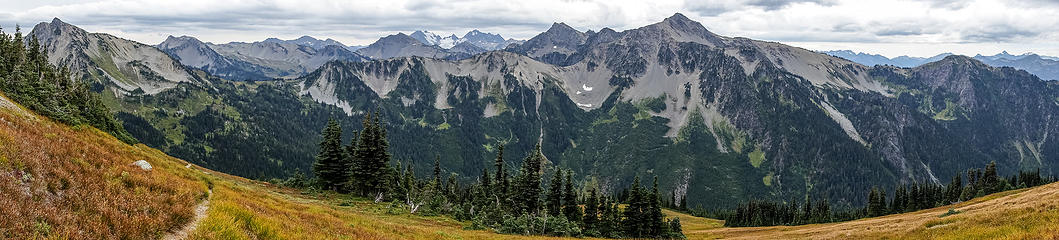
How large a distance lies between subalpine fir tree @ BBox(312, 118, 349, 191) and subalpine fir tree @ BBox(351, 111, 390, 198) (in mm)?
2224

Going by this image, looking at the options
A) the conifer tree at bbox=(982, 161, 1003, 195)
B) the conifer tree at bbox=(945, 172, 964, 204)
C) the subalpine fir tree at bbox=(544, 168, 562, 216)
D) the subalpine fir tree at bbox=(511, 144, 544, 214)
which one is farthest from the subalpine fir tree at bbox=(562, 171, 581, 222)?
the conifer tree at bbox=(982, 161, 1003, 195)

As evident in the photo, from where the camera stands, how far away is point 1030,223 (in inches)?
817

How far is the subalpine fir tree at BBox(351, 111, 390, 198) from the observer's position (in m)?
61.8

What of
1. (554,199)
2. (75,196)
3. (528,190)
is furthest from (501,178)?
(75,196)

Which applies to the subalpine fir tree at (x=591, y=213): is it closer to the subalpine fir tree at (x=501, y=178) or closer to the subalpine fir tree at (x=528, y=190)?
the subalpine fir tree at (x=528, y=190)

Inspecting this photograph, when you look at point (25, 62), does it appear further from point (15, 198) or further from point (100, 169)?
point (15, 198)

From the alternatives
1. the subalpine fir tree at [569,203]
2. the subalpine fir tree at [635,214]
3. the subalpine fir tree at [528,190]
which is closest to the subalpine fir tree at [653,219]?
the subalpine fir tree at [635,214]

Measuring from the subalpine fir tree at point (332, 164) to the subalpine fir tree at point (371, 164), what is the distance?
222cm

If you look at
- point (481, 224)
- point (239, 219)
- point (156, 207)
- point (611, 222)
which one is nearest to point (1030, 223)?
point (239, 219)

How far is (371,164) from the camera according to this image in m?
61.9

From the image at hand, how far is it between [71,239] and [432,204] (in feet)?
163

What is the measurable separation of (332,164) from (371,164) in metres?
5.97

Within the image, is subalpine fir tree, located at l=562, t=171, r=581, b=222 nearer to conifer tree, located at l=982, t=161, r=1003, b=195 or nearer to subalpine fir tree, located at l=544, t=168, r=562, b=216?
subalpine fir tree, located at l=544, t=168, r=562, b=216

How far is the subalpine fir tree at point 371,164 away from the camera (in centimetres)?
6184
